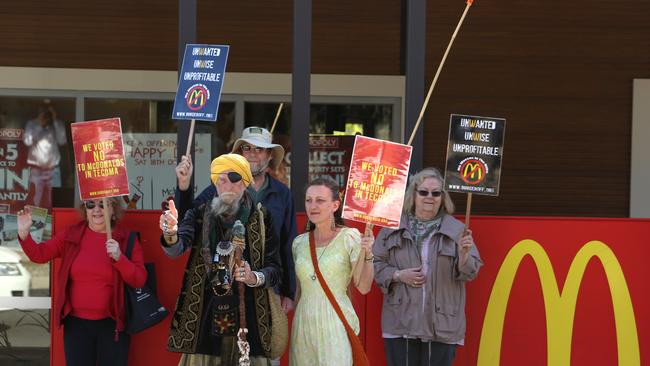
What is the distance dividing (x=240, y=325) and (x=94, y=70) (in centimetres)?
528

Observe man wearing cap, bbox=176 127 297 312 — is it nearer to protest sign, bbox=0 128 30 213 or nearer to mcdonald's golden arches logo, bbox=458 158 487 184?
mcdonald's golden arches logo, bbox=458 158 487 184

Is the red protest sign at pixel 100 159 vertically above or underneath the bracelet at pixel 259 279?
above

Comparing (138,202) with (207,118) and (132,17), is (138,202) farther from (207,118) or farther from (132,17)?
(207,118)

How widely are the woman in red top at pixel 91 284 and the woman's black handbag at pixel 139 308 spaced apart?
4cm

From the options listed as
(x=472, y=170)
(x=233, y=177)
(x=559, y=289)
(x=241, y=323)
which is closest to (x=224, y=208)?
(x=233, y=177)

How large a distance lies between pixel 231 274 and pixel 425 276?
116cm

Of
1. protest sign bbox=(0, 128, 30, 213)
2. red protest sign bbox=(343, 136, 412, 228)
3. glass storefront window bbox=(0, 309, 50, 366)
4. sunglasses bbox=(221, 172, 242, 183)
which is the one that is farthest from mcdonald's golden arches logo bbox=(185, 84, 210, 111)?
protest sign bbox=(0, 128, 30, 213)

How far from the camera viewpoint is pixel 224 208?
13.8ft

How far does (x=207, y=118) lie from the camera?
15.9 feet

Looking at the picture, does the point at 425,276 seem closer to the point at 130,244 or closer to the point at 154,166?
the point at 130,244

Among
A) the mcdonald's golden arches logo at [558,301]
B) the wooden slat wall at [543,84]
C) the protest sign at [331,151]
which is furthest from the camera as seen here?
the protest sign at [331,151]

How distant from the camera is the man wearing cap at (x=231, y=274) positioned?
165 inches

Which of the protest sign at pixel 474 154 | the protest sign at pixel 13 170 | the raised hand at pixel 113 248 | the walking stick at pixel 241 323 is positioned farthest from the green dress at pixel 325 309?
the protest sign at pixel 13 170

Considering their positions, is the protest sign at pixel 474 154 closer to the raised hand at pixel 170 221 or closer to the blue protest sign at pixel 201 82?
the blue protest sign at pixel 201 82
